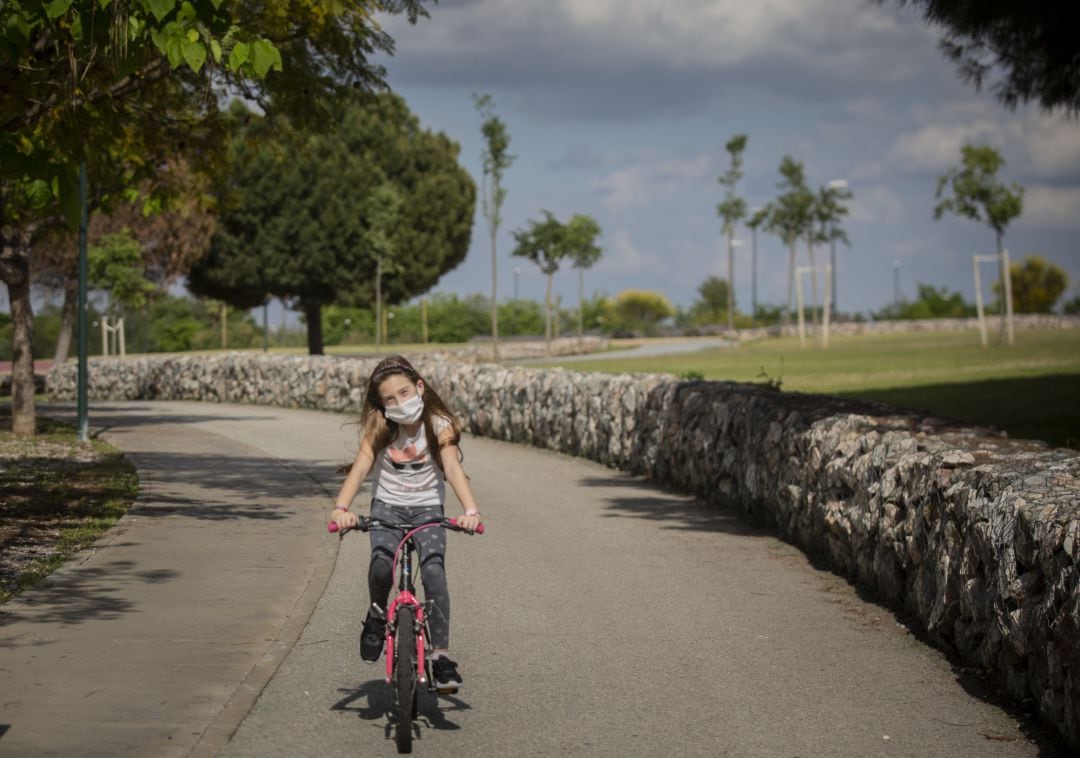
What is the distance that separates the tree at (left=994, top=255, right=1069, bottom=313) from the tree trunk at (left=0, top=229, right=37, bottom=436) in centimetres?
→ 9011

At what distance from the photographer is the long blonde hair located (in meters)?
6.82

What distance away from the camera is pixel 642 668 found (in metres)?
8.06

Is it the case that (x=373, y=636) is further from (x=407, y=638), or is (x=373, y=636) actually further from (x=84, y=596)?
(x=84, y=596)

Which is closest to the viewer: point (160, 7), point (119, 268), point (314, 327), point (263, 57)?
point (160, 7)

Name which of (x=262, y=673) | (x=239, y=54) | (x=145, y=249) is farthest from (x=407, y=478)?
(x=145, y=249)

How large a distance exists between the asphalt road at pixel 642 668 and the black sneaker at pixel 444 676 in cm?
20

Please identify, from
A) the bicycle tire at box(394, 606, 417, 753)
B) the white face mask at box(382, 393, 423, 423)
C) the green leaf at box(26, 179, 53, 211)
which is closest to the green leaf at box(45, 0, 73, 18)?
the green leaf at box(26, 179, 53, 211)

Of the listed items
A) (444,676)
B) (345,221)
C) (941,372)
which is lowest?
(444,676)

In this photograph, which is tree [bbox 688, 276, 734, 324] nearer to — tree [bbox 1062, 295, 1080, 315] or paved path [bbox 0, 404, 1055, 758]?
tree [bbox 1062, 295, 1080, 315]

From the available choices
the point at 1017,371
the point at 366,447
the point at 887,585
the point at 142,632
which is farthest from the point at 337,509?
the point at 1017,371

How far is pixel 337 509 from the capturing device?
654cm

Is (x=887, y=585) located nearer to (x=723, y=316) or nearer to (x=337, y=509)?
(x=337, y=509)

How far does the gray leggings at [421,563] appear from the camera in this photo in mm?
6707

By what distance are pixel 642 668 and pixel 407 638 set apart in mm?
2213
